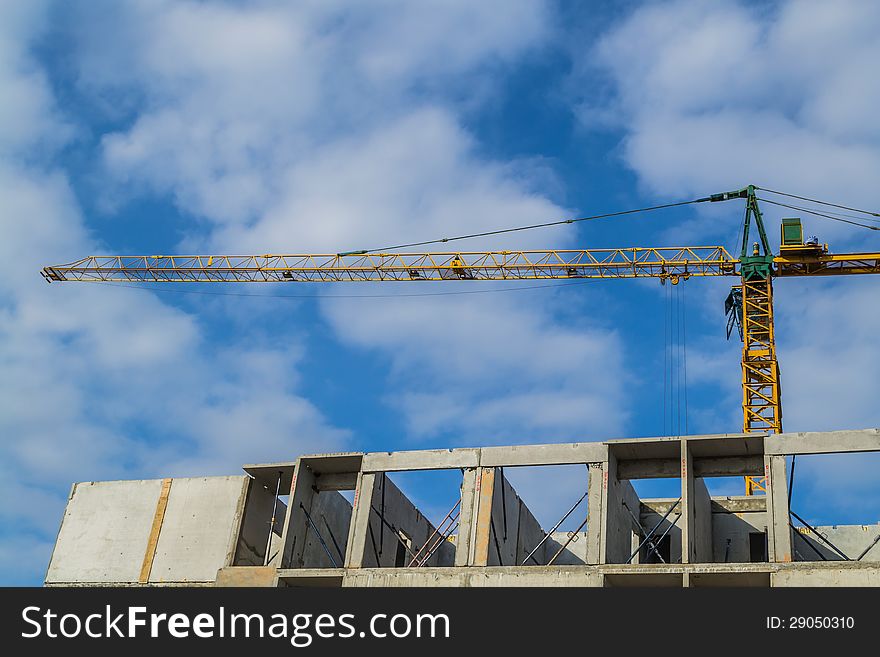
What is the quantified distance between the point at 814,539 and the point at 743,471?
4.81 meters

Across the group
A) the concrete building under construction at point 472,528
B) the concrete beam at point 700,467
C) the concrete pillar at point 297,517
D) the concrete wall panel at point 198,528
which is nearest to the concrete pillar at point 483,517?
the concrete building under construction at point 472,528

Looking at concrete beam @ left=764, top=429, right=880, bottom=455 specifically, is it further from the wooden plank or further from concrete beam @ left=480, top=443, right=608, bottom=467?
the wooden plank

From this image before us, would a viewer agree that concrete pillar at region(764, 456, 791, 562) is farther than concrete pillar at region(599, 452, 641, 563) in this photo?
No

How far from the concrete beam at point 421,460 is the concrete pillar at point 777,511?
773 cm

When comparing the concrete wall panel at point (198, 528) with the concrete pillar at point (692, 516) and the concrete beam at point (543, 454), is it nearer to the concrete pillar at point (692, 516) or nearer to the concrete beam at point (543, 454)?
the concrete beam at point (543, 454)

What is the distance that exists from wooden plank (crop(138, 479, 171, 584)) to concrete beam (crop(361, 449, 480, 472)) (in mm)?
7298

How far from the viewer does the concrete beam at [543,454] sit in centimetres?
2955

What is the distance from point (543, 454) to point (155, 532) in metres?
12.8

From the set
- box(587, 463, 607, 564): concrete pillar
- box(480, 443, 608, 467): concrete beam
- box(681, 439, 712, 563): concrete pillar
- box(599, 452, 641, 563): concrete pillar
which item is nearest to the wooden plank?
box(480, 443, 608, 467): concrete beam

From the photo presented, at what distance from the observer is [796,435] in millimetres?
28062

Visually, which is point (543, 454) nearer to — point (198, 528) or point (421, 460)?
point (421, 460)

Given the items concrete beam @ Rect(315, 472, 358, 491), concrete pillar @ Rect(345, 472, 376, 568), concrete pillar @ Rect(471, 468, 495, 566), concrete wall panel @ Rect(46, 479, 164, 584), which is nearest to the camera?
concrete pillar @ Rect(471, 468, 495, 566)

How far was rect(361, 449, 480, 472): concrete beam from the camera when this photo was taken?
30625 millimetres

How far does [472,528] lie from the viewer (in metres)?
29.4
